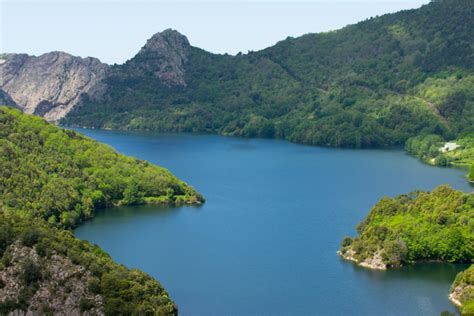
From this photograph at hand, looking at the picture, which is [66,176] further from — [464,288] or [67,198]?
[464,288]

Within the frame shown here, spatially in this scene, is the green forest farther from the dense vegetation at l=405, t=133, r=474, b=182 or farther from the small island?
the dense vegetation at l=405, t=133, r=474, b=182

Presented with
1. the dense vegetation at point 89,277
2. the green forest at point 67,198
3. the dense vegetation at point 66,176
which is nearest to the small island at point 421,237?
the dense vegetation at point 89,277

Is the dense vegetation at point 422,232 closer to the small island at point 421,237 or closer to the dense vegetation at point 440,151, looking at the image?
the small island at point 421,237

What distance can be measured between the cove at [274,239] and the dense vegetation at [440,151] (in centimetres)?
361

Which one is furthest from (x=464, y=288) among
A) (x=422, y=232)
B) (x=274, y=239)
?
(x=274, y=239)

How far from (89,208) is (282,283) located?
33.6 meters

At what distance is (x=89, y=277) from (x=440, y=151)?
10599 centimetres

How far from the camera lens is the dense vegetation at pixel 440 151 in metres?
145

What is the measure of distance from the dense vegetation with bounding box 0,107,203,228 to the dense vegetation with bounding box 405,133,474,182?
49912 mm

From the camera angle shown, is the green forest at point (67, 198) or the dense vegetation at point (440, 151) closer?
the green forest at point (67, 198)

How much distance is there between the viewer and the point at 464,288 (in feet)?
223

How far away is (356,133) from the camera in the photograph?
181 metres

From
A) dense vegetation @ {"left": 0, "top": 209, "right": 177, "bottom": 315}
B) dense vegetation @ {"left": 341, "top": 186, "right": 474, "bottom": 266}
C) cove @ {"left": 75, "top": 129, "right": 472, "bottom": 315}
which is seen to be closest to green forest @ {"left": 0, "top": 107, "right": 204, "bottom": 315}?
dense vegetation @ {"left": 0, "top": 209, "right": 177, "bottom": 315}

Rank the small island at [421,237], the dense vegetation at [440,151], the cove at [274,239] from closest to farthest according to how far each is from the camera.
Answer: the cove at [274,239], the small island at [421,237], the dense vegetation at [440,151]
